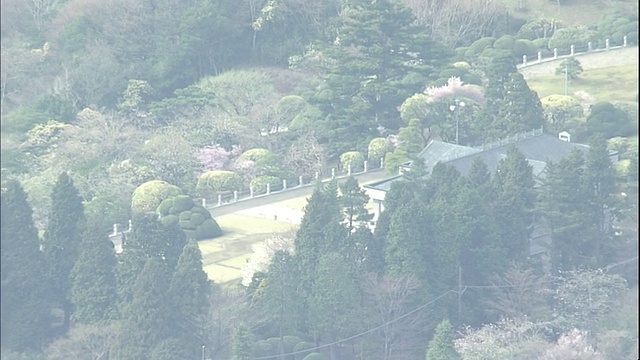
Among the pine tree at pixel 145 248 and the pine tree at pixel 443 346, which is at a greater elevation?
the pine tree at pixel 145 248

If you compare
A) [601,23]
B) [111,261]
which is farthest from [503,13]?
[111,261]

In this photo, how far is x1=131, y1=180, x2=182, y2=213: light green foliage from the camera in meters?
79.7

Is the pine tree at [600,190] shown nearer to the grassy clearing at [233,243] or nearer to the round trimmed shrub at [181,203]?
the grassy clearing at [233,243]

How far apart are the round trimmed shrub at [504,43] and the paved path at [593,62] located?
56.6 inches

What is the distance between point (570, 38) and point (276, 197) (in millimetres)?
25915

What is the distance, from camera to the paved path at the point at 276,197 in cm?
8244

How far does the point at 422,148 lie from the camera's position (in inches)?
3420

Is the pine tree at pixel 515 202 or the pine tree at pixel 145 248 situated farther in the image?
the pine tree at pixel 515 202

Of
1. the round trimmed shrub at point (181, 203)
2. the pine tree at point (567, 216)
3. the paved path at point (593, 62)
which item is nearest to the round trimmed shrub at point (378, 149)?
the round trimmed shrub at point (181, 203)

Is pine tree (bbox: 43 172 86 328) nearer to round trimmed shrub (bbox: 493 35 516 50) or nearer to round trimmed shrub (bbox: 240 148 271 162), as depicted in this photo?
round trimmed shrub (bbox: 240 148 271 162)

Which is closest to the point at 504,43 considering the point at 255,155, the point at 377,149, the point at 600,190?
the point at 377,149

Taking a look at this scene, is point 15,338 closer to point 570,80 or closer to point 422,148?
point 422,148

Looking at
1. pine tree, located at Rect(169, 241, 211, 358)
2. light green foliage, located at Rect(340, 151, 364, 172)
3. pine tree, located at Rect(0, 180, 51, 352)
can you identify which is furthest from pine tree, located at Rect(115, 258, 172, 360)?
light green foliage, located at Rect(340, 151, 364, 172)

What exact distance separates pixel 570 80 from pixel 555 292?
30.2 metres
